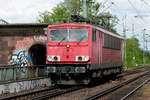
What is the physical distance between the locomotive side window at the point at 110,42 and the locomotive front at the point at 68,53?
294 cm

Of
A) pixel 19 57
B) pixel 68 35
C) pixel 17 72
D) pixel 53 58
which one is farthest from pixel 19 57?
pixel 68 35

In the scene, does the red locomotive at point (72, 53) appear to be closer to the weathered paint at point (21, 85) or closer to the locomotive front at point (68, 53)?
the locomotive front at point (68, 53)

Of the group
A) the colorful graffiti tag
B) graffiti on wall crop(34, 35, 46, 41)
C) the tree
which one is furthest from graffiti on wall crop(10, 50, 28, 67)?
the tree

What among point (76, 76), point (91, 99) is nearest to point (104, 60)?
point (76, 76)

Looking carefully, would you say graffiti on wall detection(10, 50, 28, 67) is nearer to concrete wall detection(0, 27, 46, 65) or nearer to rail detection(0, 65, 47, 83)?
concrete wall detection(0, 27, 46, 65)

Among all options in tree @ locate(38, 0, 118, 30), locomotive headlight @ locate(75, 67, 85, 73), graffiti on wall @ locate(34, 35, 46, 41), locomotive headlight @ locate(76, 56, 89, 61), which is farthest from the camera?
tree @ locate(38, 0, 118, 30)

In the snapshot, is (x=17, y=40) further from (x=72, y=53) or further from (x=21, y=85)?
(x=72, y=53)

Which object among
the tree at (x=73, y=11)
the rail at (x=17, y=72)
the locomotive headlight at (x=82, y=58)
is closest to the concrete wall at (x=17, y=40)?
the rail at (x=17, y=72)

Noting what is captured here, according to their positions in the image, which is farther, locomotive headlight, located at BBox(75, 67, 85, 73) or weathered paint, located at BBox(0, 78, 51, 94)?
locomotive headlight, located at BBox(75, 67, 85, 73)

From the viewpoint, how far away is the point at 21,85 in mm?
15703

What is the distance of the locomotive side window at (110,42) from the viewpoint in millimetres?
18769

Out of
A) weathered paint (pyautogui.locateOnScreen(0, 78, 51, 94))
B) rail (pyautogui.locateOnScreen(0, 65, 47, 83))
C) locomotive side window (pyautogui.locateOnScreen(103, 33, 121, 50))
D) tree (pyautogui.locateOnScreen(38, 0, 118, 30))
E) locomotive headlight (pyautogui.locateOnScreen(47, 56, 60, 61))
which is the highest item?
tree (pyautogui.locateOnScreen(38, 0, 118, 30))

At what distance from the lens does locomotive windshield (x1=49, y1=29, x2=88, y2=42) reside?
52.7ft

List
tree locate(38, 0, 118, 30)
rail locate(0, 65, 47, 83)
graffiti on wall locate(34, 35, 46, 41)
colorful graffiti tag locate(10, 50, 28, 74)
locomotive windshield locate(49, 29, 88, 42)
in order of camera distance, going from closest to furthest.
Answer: rail locate(0, 65, 47, 83)
locomotive windshield locate(49, 29, 88, 42)
colorful graffiti tag locate(10, 50, 28, 74)
graffiti on wall locate(34, 35, 46, 41)
tree locate(38, 0, 118, 30)
